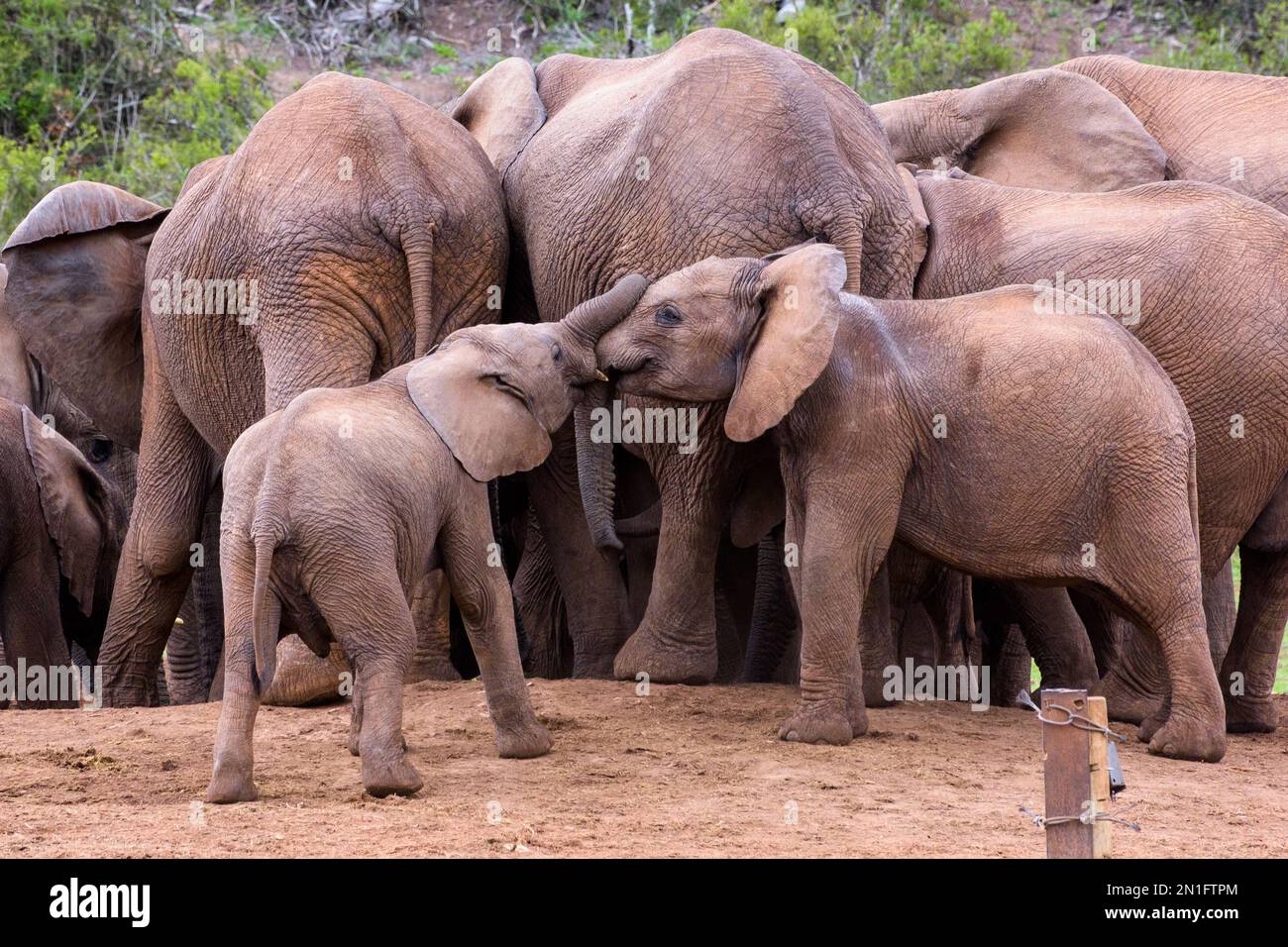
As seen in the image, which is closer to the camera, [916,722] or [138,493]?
[916,722]

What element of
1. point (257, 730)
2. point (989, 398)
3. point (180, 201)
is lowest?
point (257, 730)

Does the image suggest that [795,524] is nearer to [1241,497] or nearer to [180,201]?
[1241,497]

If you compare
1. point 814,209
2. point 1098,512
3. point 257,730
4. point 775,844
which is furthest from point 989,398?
point 257,730

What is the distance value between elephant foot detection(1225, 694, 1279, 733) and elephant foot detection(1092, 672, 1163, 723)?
44cm

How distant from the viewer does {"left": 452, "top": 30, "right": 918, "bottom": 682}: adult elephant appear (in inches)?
305

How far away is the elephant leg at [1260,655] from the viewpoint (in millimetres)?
8117

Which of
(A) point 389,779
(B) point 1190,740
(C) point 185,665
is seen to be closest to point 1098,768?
(A) point 389,779

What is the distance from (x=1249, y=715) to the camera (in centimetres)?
812

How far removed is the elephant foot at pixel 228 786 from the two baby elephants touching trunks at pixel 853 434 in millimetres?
646

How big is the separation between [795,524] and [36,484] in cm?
398

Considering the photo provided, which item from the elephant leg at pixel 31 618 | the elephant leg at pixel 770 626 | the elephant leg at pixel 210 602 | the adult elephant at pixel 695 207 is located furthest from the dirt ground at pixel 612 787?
the elephant leg at pixel 210 602

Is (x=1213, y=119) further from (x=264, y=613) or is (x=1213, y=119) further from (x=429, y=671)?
(x=264, y=613)

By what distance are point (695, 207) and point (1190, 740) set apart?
103 inches

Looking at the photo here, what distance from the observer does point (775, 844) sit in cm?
559
